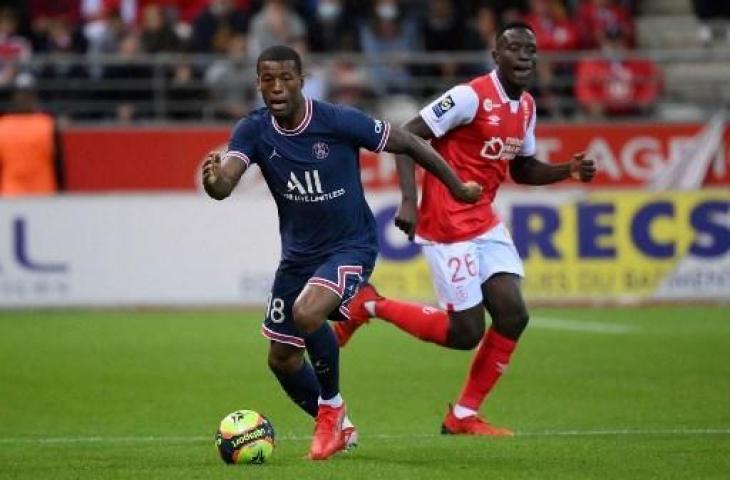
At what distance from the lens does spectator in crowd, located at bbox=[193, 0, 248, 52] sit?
70.7 feet

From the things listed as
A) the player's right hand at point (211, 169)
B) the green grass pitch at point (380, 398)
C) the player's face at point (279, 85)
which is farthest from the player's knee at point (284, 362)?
the player's face at point (279, 85)

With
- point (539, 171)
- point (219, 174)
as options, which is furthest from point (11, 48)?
point (219, 174)

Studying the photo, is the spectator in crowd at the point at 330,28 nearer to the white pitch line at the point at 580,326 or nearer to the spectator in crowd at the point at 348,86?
the spectator in crowd at the point at 348,86

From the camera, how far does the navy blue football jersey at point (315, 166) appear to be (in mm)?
8734

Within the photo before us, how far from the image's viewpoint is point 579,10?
22906 mm

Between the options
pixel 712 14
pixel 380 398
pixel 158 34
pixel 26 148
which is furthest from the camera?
pixel 712 14

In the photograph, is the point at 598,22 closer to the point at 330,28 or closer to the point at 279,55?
the point at 330,28

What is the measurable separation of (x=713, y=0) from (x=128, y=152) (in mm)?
8530

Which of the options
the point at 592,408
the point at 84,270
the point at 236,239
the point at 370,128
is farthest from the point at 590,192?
the point at 370,128

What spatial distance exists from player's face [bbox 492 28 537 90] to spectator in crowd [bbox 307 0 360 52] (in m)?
11.6

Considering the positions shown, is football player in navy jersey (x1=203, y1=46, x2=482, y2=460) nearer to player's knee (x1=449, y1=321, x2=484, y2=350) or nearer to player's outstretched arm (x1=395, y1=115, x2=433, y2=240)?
player's outstretched arm (x1=395, y1=115, x2=433, y2=240)

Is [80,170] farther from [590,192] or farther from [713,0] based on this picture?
[713,0]

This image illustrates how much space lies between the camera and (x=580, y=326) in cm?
1703

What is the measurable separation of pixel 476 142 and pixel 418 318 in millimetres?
1159
